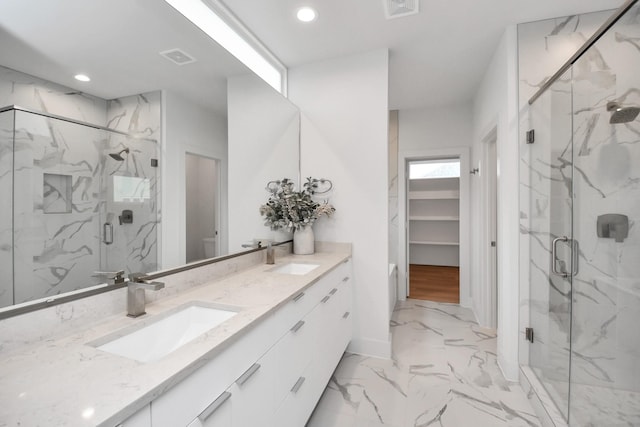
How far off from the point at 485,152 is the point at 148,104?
10.2 feet

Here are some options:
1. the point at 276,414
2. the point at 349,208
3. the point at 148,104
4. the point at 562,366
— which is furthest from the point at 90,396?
the point at 562,366

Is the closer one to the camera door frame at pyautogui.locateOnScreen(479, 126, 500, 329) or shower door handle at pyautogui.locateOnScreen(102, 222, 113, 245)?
shower door handle at pyautogui.locateOnScreen(102, 222, 113, 245)

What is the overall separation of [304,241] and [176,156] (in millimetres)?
1330

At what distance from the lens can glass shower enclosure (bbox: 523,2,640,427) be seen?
57.8 inches

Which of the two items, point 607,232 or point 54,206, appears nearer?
point 54,206

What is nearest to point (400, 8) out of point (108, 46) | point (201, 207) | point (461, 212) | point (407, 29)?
point (407, 29)

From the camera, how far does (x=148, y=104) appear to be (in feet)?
4.33

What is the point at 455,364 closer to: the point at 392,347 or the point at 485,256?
the point at 392,347

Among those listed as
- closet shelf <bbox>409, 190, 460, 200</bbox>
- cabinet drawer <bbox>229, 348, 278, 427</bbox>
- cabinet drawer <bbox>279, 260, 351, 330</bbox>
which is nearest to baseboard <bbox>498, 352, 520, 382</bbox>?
cabinet drawer <bbox>279, 260, 351, 330</bbox>

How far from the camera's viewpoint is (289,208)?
7.72 feet

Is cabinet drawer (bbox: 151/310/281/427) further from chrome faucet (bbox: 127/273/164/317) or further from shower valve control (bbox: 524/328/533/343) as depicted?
shower valve control (bbox: 524/328/533/343)

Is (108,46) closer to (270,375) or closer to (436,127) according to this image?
(270,375)

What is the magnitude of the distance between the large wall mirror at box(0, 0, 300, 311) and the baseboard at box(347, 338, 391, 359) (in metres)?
1.43

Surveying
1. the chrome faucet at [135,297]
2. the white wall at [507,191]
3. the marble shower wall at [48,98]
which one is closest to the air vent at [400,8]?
the white wall at [507,191]
